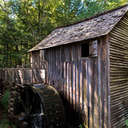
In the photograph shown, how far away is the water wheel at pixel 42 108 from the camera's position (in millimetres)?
5203

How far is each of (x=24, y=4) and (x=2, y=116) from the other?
12.2 metres

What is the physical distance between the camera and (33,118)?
6520 millimetres

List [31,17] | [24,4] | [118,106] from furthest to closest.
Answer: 1. [31,17]
2. [24,4]
3. [118,106]

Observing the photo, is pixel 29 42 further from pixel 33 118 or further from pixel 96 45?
pixel 96 45

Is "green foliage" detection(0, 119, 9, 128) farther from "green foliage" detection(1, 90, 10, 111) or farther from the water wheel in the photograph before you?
"green foliage" detection(1, 90, 10, 111)

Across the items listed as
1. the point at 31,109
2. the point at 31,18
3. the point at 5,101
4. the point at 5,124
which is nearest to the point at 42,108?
the point at 31,109

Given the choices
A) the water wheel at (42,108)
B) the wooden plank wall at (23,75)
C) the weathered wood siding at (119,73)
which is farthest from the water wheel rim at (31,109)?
the weathered wood siding at (119,73)

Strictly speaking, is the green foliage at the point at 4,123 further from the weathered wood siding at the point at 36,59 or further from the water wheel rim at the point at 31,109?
the weathered wood siding at the point at 36,59

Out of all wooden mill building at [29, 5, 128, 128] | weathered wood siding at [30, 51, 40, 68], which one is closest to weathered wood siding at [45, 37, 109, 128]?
wooden mill building at [29, 5, 128, 128]

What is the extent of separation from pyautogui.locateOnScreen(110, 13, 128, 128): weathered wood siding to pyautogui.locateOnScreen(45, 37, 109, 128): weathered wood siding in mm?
341

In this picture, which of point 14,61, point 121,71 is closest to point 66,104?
point 121,71

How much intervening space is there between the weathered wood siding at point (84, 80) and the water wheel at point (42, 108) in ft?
2.24

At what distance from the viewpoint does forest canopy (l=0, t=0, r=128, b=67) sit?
1196 cm

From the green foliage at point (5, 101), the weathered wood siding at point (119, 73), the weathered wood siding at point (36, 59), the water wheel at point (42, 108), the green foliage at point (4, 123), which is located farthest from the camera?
the weathered wood siding at point (36, 59)
